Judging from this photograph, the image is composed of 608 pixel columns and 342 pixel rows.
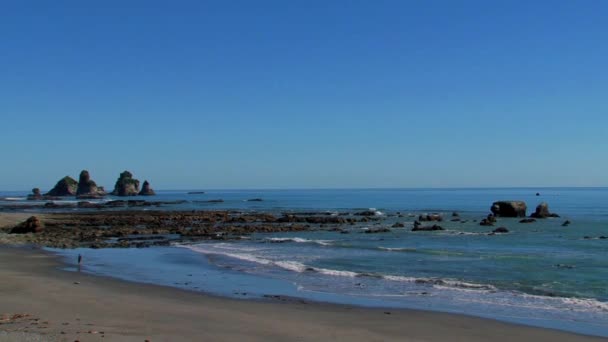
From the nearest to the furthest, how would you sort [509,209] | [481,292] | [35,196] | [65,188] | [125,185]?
[481,292], [509,209], [35,196], [65,188], [125,185]

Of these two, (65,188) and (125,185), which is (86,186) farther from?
(125,185)

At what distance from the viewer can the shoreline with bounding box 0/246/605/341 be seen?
12.5 m

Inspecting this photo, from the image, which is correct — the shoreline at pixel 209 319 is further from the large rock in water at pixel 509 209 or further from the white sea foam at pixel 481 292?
the large rock in water at pixel 509 209

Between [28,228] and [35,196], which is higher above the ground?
[35,196]

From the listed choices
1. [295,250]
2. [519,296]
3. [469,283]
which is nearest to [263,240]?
[295,250]

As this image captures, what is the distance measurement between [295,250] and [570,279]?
56.3ft

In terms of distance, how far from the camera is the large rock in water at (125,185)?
187875 mm

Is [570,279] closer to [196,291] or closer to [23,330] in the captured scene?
[196,291]

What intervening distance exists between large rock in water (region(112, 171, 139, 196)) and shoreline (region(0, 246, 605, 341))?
176 meters

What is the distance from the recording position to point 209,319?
561 inches

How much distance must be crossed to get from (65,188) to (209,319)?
17489 cm

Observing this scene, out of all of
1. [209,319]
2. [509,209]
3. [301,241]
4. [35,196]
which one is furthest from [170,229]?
[35,196]

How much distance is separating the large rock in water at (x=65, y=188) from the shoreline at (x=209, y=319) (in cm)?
16741

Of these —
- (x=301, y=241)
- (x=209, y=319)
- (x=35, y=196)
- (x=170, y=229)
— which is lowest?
(x=301, y=241)
